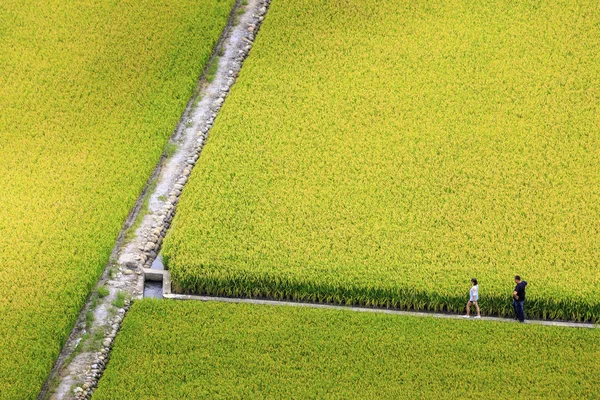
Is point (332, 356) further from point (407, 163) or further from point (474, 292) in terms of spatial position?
point (407, 163)

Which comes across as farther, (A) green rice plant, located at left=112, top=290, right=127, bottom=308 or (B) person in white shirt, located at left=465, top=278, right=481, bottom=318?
(A) green rice plant, located at left=112, top=290, right=127, bottom=308

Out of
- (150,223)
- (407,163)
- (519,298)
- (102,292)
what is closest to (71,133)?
(150,223)

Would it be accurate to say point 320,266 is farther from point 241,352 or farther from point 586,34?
point 586,34

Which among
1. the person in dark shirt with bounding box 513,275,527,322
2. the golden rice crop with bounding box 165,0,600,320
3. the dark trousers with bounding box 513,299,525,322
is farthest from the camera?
the golden rice crop with bounding box 165,0,600,320

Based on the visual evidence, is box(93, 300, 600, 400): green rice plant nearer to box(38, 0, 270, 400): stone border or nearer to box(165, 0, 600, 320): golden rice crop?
box(38, 0, 270, 400): stone border

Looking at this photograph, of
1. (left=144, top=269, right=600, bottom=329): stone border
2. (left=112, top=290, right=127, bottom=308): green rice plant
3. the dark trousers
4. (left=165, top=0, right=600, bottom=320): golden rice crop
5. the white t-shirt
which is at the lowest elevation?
(left=112, top=290, right=127, bottom=308): green rice plant

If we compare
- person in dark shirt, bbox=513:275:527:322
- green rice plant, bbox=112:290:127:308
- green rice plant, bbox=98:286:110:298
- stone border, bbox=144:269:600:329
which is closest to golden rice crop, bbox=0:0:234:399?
green rice plant, bbox=98:286:110:298

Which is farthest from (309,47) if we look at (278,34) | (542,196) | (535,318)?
(535,318)

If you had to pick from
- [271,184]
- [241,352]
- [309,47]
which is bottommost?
[241,352]
